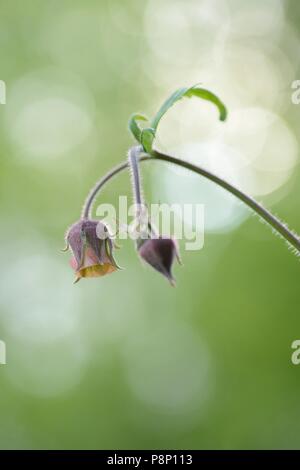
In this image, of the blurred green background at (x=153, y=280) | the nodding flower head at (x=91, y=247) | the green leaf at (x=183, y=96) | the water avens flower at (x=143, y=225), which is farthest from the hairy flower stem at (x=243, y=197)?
the blurred green background at (x=153, y=280)

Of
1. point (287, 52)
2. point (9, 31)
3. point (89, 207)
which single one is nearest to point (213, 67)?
point (287, 52)

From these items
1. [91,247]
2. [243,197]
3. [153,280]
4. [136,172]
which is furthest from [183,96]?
[153,280]

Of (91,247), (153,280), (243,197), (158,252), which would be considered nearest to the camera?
(243,197)

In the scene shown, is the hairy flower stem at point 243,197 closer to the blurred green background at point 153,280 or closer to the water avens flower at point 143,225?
the water avens flower at point 143,225

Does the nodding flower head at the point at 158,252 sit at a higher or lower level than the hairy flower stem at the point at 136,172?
lower

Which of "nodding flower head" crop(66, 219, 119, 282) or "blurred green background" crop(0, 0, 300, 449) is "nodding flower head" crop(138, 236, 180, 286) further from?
"blurred green background" crop(0, 0, 300, 449)

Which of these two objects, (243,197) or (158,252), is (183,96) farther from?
(158,252)
